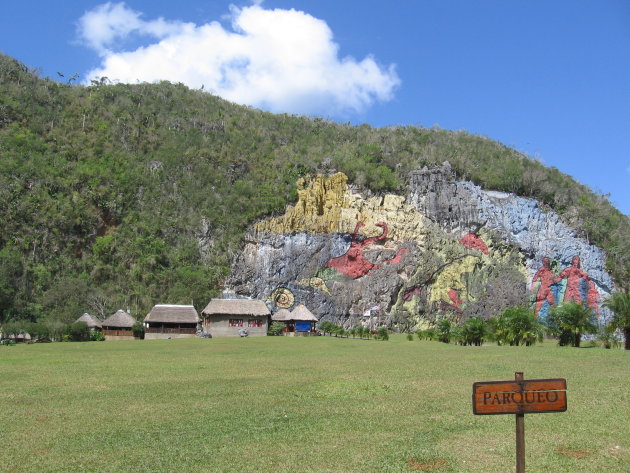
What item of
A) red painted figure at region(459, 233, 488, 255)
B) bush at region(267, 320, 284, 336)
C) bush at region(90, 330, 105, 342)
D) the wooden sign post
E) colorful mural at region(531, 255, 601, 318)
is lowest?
bush at region(90, 330, 105, 342)

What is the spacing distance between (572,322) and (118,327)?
41.2 m

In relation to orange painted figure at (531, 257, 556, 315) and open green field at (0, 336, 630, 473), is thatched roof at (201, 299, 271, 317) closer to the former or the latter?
orange painted figure at (531, 257, 556, 315)

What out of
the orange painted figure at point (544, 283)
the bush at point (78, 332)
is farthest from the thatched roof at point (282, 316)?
the orange painted figure at point (544, 283)

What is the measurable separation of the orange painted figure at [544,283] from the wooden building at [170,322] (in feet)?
136

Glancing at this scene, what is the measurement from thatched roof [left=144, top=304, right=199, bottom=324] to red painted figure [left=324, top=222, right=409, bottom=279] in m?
18.9

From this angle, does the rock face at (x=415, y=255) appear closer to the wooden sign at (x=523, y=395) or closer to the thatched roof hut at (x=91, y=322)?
the thatched roof hut at (x=91, y=322)

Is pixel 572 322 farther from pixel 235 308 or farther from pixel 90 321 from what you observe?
pixel 90 321

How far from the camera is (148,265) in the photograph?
66.3 m

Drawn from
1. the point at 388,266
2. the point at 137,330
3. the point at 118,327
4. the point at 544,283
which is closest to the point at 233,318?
the point at 137,330

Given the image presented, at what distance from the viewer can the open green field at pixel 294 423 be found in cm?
918

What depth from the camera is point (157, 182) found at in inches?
2992

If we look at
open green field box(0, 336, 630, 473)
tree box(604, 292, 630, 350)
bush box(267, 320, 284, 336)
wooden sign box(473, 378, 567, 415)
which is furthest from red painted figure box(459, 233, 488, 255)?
wooden sign box(473, 378, 567, 415)

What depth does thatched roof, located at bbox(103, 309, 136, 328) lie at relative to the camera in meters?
54.2

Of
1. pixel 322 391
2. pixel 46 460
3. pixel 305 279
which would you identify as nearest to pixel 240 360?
pixel 322 391
